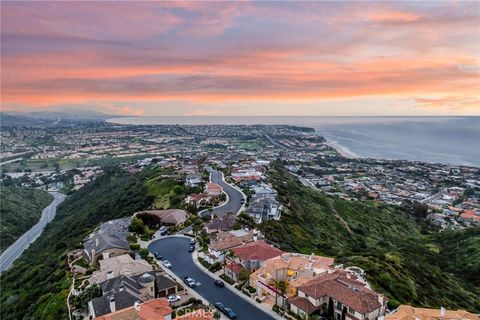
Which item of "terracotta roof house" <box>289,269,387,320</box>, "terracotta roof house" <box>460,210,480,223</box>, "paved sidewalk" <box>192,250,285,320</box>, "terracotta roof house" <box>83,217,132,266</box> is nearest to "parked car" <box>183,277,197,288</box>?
"paved sidewalk" <box>192,250,285,320</box>

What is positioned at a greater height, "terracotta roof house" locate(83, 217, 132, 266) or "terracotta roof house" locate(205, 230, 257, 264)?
"terracotta roof house" locate(205, 230, 257, 264)

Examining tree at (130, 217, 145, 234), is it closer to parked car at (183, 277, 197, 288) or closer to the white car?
parked car at (183, 277, 197, 288)

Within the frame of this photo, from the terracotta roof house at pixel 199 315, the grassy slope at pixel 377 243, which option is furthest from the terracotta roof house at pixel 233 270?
the grassy slope at pixel 377 243

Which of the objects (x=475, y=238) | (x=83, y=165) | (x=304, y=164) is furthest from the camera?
(x=83, y=165)

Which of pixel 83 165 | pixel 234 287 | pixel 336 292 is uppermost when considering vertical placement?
pixel 336 292

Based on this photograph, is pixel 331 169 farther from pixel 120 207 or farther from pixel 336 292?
pixel 336 292

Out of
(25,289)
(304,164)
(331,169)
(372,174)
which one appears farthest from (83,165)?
(25,289)
